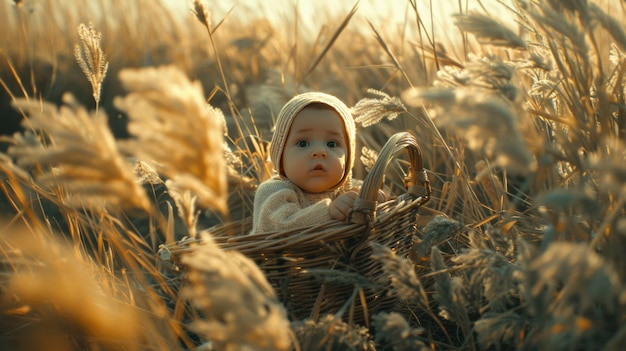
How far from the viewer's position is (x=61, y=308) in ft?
3.37

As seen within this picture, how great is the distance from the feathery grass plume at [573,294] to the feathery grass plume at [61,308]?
24.2 inches

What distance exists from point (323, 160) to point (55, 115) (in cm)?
120

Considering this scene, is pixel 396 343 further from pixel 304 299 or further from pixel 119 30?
pixel 119 30

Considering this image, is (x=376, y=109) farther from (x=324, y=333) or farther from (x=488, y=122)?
(x=488, y=122)

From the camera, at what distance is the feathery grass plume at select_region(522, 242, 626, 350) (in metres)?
0.66

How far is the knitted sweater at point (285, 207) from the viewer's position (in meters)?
1.64

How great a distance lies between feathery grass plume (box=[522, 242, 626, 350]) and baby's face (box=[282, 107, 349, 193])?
38.2 inches

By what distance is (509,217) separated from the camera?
1.42 metres

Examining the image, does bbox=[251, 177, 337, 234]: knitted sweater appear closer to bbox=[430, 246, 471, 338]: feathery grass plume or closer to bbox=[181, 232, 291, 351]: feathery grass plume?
bbox=[430, 246, 471, 338]: feathery grass plume

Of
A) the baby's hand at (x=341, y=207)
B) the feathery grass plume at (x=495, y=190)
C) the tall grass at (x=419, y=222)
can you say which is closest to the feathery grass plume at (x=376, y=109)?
the tall grass at (x=419, y=222)

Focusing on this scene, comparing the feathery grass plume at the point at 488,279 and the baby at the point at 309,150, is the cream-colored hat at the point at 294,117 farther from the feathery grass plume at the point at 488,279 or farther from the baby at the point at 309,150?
the feathery grass plume at the point at 488,279

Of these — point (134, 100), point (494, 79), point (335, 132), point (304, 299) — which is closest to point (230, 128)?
point (335, 132)

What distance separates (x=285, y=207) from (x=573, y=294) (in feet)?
3.31

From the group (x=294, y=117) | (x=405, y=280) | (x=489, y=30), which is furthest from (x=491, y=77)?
(x=294, y=117)
